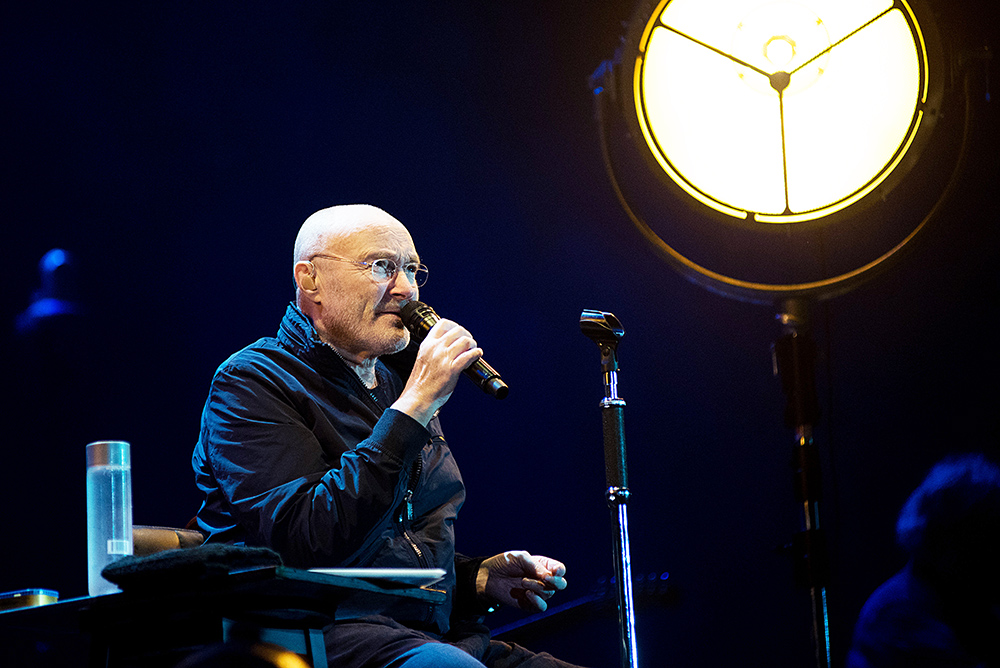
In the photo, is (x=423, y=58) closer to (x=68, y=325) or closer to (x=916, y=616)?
(x=68, y=325)

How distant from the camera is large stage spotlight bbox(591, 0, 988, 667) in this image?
6.39 feet

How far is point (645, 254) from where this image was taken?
97.8 inches

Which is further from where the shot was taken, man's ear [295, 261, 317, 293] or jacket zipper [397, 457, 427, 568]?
man's ear [295, 261, 317, 293]

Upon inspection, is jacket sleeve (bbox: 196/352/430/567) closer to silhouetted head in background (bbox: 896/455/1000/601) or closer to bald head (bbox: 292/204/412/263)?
bald head (bbox: 292/204/412/263)

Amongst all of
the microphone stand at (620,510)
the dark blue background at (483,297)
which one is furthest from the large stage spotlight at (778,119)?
the microphone stand at (620,510)

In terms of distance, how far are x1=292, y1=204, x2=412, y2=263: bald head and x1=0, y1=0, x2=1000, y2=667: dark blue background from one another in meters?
0.39

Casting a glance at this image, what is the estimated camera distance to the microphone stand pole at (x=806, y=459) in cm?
189

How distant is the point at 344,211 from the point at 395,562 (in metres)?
0.73

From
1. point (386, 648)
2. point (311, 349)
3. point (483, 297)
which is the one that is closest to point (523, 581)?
point (386, 648)

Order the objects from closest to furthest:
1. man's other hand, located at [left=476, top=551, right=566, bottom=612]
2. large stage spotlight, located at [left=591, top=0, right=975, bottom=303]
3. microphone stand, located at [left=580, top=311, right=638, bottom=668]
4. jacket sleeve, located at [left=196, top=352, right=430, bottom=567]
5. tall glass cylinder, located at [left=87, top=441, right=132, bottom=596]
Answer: tall glass cylinder, located at [left=87, top=441, right=132, bottom=596], jacket sleeve, located at [left=196, top=352, right=430, bottom=567], microphone stand, located at [left=580, top=311, right=638, bottom=668], man's other hand, located at [left=476, top=551, right=566, bottom=612], large stage spotlight, located at [left=591, top=0, right=975, bottom=303]

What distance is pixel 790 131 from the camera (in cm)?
206

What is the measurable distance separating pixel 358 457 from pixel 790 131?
1.20 metres

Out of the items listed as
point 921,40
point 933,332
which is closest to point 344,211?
point 921,40

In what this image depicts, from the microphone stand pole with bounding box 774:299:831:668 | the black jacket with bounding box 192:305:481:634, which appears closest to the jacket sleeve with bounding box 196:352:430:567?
the black jacket with bounding box 192:305:481:634
